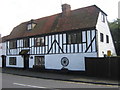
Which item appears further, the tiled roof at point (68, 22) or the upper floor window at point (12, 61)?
the upper floor window at point (12, 61)

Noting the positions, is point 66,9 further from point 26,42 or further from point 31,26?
point 26,42

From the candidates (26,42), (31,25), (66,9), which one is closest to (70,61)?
(66,9)

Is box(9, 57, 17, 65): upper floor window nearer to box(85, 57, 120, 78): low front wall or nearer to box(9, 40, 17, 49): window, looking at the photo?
box(9, 40, 17, 49): window

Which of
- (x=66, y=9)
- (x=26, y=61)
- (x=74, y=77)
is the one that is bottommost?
(x=74, y=77)

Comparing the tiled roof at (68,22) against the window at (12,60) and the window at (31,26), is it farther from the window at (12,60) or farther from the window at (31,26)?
the window at (12,60)

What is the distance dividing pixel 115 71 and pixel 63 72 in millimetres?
6827

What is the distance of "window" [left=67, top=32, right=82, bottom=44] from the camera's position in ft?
64.7

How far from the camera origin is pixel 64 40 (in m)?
20.9

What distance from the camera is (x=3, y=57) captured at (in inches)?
1250

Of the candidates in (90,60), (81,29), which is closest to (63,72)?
(90,60)

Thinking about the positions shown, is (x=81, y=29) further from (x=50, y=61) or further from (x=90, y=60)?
(x=50, y=61)

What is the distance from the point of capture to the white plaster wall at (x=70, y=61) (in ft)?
62.0

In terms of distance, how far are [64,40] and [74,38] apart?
1.50 m

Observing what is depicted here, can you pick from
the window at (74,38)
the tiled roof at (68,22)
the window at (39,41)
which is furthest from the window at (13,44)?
the window at (74,38)
